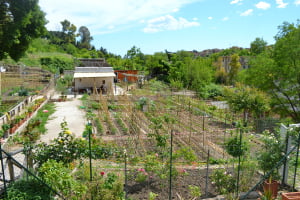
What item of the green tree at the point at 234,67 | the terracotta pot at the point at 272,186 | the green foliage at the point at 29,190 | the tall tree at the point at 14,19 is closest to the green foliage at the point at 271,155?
the terracotta pot at the point at 272,186

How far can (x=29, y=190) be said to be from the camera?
3.63 m

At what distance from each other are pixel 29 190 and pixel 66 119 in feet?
34.1

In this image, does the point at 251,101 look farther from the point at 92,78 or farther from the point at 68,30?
the point at 68,30

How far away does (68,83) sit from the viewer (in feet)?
91.6

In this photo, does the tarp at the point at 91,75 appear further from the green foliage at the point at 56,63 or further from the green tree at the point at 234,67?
the green tree at the point at 234,67

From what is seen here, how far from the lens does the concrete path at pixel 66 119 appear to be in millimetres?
10880

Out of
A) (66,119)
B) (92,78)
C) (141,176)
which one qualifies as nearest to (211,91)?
(92,78)

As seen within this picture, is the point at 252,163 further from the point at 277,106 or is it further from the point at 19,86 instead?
the point at 19,86

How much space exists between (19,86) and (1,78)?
2895 mm

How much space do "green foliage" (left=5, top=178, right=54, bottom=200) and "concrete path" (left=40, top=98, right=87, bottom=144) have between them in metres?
6.11

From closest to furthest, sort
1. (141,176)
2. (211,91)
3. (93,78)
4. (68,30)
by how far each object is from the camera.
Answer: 1. (141,176)
2. (211,91)
3. (93,78)
4. (68,30)

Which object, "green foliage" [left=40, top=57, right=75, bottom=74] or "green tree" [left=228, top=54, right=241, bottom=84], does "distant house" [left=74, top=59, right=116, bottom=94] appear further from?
"green tree" [left=228, top=54, right=241, bottom=84]

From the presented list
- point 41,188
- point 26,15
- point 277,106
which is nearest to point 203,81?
point 277,106

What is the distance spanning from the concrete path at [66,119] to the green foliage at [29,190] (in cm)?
611
